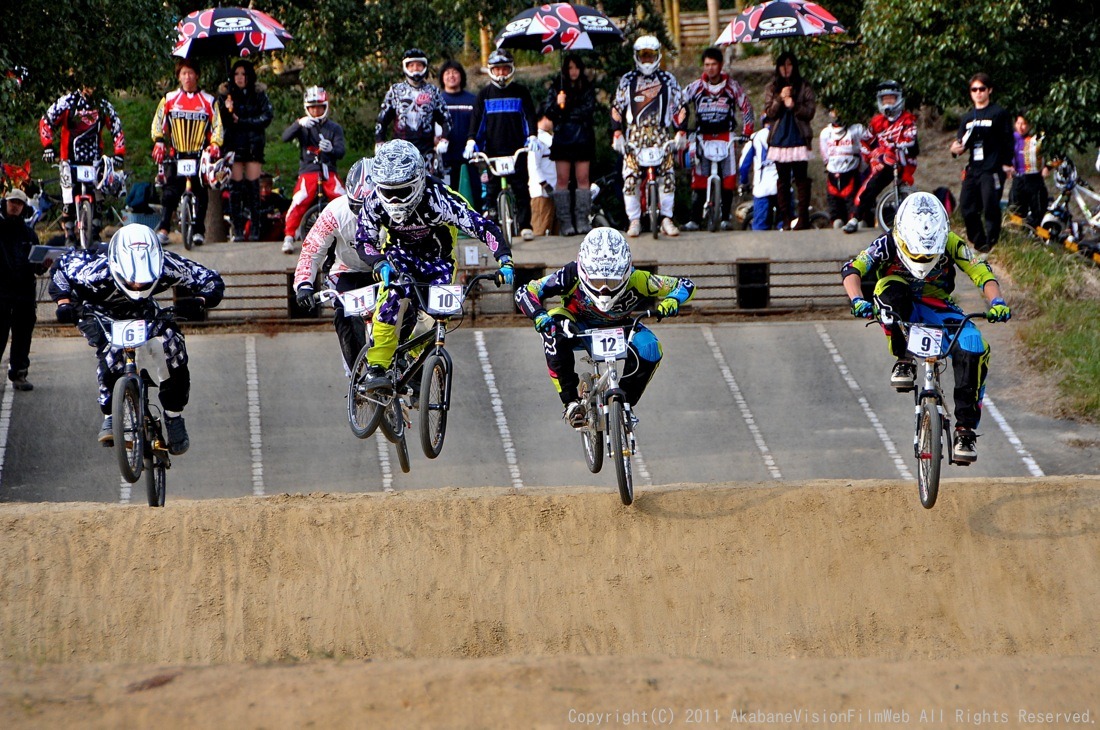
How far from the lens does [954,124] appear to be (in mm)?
26438

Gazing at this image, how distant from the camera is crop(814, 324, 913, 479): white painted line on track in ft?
41.0

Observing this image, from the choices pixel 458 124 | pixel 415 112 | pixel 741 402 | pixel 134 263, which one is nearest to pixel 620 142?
pixel 458 124

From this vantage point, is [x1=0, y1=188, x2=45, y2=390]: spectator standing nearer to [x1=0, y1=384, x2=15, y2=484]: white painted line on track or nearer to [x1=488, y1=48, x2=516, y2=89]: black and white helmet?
[x1=0, y1=384, x2=15, y2=484]: white painted line on track

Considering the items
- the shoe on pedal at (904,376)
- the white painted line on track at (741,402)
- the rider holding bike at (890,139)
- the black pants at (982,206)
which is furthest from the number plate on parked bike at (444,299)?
the black pants at (982,206)

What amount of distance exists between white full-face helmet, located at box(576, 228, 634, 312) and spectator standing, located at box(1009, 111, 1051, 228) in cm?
1079

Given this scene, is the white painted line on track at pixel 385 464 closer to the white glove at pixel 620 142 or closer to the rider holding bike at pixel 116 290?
the rider holding bike at pixel 116 290

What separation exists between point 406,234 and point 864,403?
5655 mm

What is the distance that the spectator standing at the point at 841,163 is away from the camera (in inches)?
664

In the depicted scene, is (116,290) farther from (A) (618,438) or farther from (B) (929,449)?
(B) (929,449)

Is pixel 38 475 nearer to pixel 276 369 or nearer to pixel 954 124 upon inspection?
pixel 276 369

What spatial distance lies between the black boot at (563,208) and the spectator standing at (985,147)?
14.9 feet

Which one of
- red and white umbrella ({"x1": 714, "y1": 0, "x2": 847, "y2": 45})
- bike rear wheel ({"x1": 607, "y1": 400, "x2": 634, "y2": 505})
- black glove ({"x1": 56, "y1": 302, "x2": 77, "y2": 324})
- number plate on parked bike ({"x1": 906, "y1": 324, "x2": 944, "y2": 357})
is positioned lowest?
bike rear wheel ({"x1": 607, "y1": 400, "x2": 634, "y2": 505})

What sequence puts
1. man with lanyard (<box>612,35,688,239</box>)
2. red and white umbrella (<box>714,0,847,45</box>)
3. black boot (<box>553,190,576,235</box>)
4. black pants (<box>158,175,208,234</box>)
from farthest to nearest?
black boot (<box>553,190,576,235</box>)
red and white umbrella (<box>714,0,847,45</box>)
black pants (<box>158,175,208,234</box>)
man with lanyard (<box>612,35,688,239</box>)

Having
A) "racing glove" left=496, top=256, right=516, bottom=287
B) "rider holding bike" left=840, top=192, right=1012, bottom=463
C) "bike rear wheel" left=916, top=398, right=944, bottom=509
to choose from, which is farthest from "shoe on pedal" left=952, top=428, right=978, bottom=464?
"racing glove" left=496, top=256, right=516, bottom=287
